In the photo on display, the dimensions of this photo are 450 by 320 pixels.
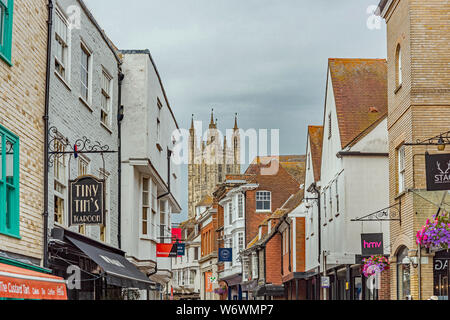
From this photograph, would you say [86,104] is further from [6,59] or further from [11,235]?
[11,235]

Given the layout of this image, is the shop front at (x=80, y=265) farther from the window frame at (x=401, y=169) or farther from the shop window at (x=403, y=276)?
the window frame at (x=401, y=169)

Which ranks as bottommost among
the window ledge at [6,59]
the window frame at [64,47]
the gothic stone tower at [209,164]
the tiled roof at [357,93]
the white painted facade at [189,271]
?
the white painted facade at [189,271]

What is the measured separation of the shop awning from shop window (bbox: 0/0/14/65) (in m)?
4.63

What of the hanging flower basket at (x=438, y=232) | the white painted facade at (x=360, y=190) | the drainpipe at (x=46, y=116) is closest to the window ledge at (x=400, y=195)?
the hanging flower basket at (x=438, y=232)

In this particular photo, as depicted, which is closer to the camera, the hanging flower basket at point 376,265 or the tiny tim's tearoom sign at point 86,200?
the tiny tim's tearoom sign at point 86,200

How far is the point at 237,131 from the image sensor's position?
16562cm

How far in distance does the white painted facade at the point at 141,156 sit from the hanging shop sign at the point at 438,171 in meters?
10.5

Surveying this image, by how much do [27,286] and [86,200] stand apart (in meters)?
6.98

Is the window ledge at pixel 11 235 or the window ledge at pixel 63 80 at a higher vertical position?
the window ledge at pixel 63 80

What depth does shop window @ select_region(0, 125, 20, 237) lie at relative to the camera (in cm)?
1136

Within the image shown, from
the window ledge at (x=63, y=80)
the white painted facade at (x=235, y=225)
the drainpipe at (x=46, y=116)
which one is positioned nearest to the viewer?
the drainpipe at (x=46, y=116)

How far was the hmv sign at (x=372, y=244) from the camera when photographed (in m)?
22.8

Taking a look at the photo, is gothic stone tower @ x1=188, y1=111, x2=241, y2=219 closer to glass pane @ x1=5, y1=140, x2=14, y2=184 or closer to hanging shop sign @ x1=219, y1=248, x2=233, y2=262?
hanging shop sign @ x1=219, y1=248, x2=233, y2=262

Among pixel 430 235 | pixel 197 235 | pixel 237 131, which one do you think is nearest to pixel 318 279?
pixel 430 235
